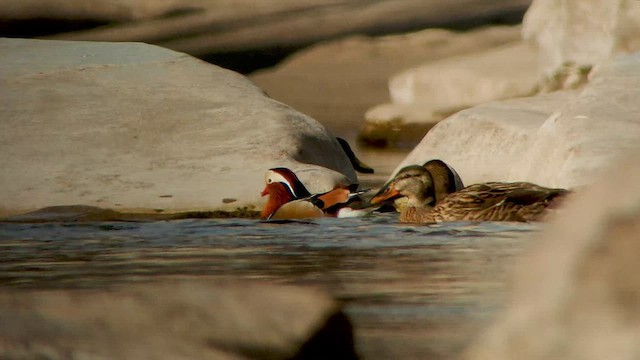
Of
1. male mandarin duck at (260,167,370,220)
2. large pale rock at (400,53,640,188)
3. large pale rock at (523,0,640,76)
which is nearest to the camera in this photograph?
large pale rock at (400,53,640,188)

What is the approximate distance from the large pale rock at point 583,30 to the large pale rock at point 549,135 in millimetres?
2745

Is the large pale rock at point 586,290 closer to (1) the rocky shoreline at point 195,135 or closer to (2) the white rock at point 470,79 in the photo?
(1) the rocky shoreline at point 195,135

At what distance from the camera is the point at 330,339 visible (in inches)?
126

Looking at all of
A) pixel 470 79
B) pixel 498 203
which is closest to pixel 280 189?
pixel 498 203

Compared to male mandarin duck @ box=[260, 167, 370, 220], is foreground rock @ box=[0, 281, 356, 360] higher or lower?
higher

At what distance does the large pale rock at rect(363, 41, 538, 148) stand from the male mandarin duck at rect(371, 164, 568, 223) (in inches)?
425

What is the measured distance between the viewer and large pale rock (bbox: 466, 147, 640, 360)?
2.24 meters

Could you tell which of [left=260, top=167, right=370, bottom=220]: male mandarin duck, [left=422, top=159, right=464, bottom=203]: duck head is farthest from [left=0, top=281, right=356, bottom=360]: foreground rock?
[left=422, top=159, right=464, bottom=203]: duck head

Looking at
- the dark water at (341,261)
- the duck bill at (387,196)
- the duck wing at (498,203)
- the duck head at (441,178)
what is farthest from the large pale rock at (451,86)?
the dark water at (341,261)

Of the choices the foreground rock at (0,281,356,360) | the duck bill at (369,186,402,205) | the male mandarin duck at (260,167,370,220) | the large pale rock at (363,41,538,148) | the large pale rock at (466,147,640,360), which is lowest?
the large pale rock at (363,41,538,148)

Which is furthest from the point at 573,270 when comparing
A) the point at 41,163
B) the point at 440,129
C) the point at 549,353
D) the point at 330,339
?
the point at 440,129

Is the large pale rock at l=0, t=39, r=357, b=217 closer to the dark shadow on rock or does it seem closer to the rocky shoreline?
the rocky shoreline

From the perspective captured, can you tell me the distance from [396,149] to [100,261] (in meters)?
13.6

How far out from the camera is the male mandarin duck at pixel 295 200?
8617mm
